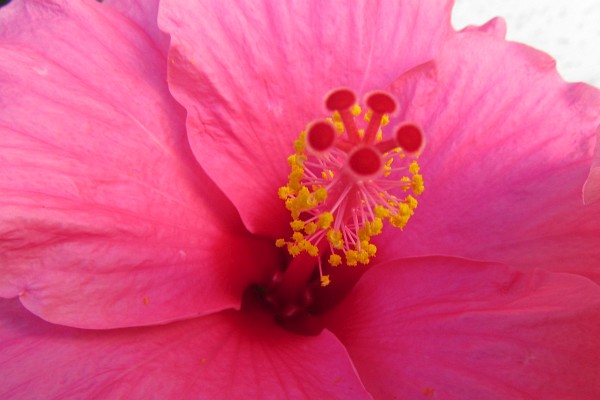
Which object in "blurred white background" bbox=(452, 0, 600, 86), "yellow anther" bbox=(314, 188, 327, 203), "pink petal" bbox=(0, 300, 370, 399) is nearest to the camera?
"pink petal" bbox=(0, 300, 370, 399)

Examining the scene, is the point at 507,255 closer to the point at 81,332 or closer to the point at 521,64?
the point at 521,64

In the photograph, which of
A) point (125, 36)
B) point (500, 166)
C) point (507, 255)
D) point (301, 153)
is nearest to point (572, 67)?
point (500, 166)

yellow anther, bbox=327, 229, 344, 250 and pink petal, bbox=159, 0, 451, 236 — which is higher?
pink petal, bbox=159, 0, 451, 236

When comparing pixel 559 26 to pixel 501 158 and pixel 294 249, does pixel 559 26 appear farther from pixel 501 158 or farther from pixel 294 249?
pixel 294 249

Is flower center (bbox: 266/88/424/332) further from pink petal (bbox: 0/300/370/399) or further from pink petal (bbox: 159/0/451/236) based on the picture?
pink petal (bbox: 0/300/370/399)

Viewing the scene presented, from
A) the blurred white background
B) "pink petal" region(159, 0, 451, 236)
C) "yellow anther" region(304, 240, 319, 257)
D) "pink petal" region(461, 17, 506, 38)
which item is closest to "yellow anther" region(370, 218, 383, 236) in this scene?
"yellow anther" region(304, 240, 319, 257)

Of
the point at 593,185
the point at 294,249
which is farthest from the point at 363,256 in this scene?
the point at 593,185
